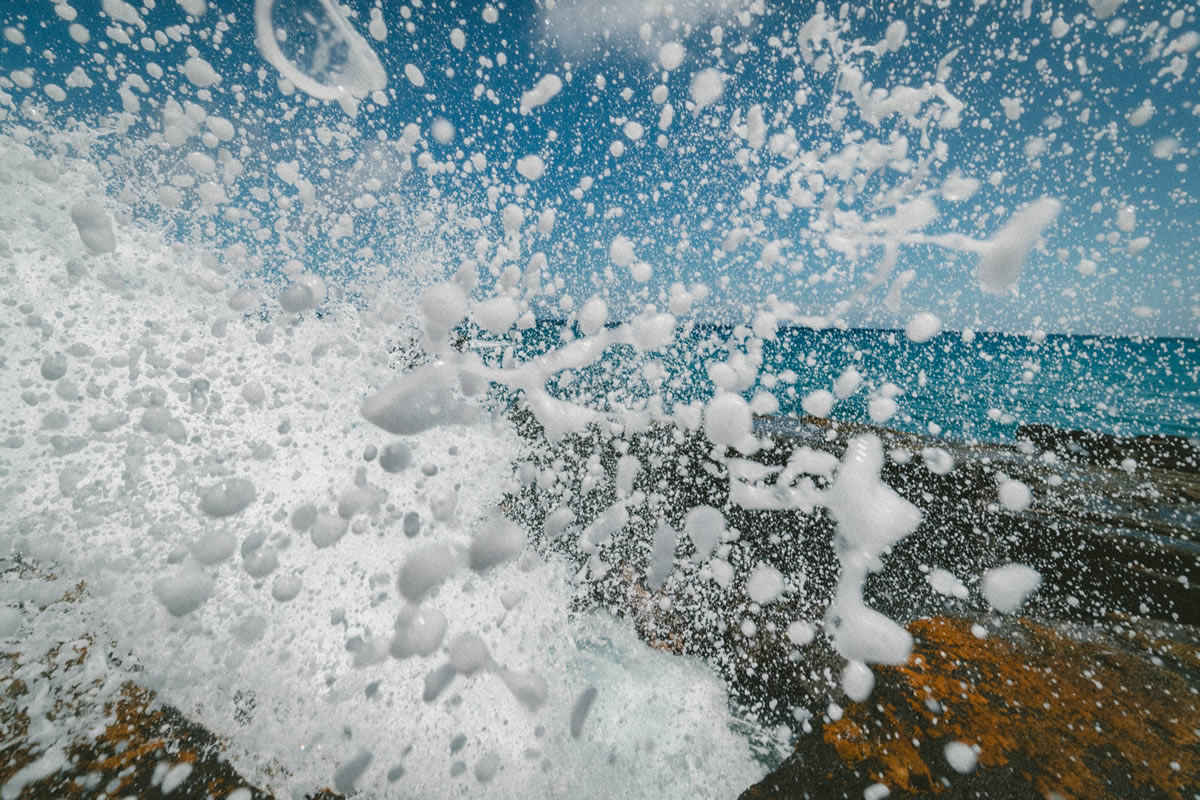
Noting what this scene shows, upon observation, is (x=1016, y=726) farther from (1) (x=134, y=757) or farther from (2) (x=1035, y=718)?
(1) (x=134, y=757)

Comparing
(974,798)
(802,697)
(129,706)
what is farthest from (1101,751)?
(129,706)

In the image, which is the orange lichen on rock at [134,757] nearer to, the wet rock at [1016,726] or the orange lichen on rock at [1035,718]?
the wet rock at [1016,726]

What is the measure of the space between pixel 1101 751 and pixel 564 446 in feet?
10.4

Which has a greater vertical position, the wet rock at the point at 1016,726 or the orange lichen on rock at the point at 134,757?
the wet rock at the point at 1016,726

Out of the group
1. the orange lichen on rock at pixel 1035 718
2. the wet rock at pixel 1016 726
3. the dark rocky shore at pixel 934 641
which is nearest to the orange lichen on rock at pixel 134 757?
the dark rocky shore at pixel 934 641

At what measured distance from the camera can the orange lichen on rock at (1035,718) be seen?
1.14 metres

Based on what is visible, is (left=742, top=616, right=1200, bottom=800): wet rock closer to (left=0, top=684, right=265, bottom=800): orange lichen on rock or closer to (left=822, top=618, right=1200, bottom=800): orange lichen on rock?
(left=822, top=618, right=1200, bottom=800): orange lichen on rock

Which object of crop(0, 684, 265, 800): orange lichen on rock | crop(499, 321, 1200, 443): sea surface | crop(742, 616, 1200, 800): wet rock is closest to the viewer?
crop(0, 684, 265, 800): orange lichen on rock

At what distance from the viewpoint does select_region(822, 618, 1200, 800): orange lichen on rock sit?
114 cm

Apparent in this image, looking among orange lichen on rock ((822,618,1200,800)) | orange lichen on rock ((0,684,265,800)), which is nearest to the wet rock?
orange lichen on rock ((822,618,1200,800))

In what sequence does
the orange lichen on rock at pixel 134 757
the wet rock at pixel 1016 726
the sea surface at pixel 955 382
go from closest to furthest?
the orange lichen on rock at pixel 134 757
the wet rock at pixel 1016 726
the sea surface at pixel 955 382

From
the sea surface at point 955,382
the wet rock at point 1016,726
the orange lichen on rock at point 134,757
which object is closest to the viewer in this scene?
the orange lichen on rock at point 134,757

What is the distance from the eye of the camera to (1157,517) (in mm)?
3869

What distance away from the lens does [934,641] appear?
1.64 meters
